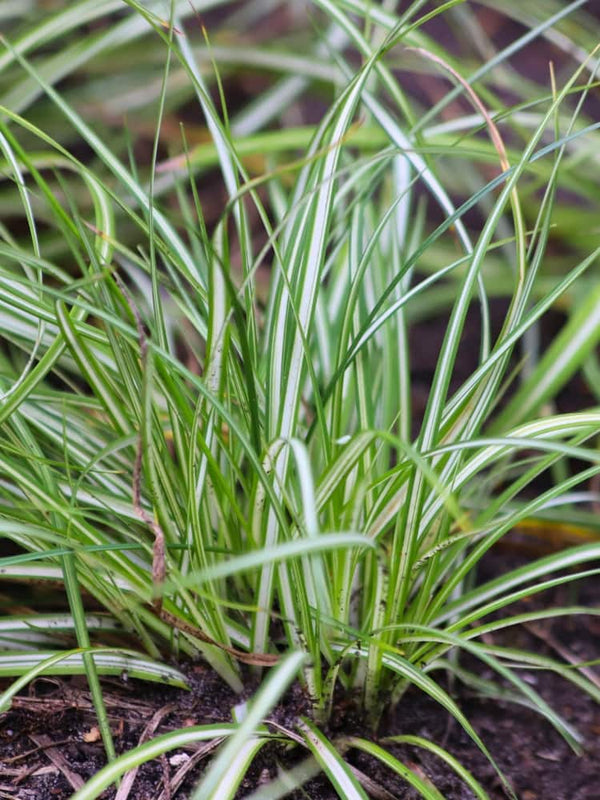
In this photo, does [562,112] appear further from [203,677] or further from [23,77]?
[203,677]

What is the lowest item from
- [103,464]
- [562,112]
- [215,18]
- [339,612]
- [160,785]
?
[160,785]

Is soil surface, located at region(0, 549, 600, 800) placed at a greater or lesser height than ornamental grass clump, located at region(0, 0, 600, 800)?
lesser

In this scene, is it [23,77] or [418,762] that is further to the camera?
[23,77]

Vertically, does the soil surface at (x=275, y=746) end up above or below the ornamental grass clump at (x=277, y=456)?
below

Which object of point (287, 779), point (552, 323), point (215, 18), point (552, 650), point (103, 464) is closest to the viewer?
point (287, 779)

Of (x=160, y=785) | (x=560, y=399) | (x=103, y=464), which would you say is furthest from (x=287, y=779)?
(x=560, y=399)

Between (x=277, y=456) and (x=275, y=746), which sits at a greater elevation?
(x=277, y=456)

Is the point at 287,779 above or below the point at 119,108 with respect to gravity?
below

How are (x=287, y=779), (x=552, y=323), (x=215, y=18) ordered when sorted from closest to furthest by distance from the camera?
(x=287, y=779)
(x=552, y=323)
(x=215, y=18)
